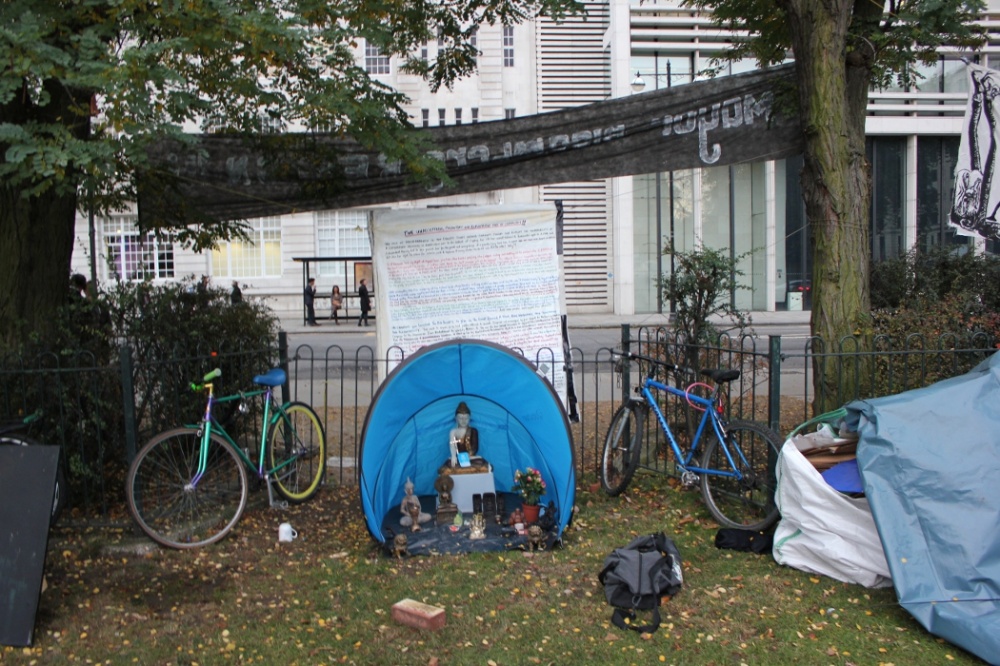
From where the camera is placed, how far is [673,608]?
4.55m

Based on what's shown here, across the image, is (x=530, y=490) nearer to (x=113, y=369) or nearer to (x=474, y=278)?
(x=474, y=278)

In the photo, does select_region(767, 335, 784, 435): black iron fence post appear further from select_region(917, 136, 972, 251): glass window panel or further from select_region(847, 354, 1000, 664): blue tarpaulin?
select_region(917, 136, 972, 251): glass window panel

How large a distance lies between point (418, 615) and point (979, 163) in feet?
20.0

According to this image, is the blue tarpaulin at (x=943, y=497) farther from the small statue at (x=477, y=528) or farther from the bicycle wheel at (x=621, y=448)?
the small statue at (x=477, y=528)

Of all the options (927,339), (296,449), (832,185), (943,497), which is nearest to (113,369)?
(296,449)

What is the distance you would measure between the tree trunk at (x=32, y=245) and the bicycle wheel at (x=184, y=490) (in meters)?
1.47

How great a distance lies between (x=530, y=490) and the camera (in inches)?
228

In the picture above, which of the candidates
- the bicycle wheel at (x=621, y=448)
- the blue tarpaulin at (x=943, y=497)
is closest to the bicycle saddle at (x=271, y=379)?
the bicycle wheel at (x=621, y=448)

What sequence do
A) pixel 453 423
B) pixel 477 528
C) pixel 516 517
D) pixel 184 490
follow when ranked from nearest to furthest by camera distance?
pixel 184 490 → pixel 477 528 → pixel 516 517 → pixel 453 423

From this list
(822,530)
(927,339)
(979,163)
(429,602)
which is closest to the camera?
(429,602)

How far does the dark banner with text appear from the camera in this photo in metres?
7.34

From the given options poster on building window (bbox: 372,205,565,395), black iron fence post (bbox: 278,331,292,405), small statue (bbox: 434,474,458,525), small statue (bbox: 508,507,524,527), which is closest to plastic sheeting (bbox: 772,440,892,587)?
small statue (bbox: 508,507,524,527)

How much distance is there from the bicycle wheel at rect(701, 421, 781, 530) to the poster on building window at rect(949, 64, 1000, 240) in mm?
2963

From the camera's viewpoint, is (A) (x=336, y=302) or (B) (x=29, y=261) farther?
(A) (x=336, y=302)
